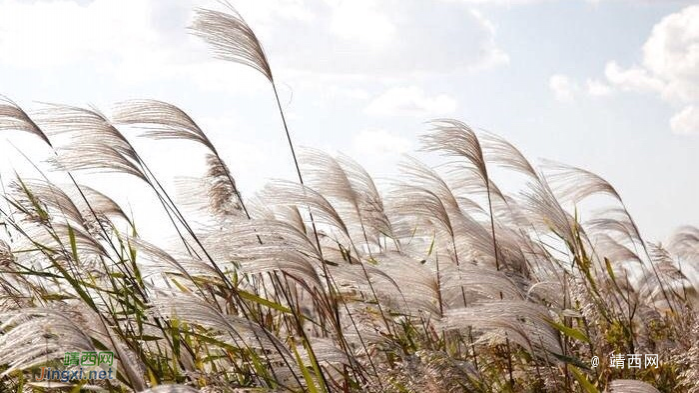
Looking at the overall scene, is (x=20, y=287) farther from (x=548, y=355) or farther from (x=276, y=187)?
(x=548, y=355)

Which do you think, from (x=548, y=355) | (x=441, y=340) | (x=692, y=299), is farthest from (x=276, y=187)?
(x=692, y=299)

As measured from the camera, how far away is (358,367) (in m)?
2.38

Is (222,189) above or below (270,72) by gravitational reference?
below

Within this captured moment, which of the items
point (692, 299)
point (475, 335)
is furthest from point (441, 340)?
point (692, 299)

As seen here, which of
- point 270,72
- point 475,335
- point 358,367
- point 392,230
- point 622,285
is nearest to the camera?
point 358,367

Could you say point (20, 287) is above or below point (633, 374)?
above

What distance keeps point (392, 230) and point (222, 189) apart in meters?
0.93

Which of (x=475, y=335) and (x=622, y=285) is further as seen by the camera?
(x=622, y=285)

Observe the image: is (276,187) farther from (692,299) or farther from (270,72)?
(692,299)

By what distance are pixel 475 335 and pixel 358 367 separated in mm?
883

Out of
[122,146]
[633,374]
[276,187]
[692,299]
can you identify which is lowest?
[633,374]

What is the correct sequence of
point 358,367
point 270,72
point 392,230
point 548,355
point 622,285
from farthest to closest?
point 622,285
point 392,230
point 270,72
point 548,355
point 358,367

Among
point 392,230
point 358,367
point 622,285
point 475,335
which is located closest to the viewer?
point 358,367

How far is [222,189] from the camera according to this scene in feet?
10.00
